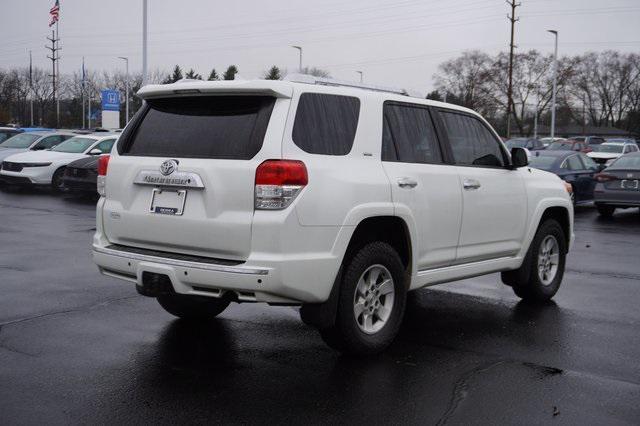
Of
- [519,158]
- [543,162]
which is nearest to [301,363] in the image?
[519,158]

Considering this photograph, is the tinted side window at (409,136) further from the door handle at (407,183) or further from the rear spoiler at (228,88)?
the rear spoiler at (228,88)

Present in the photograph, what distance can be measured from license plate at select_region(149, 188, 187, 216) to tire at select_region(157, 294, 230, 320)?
3.96 feet

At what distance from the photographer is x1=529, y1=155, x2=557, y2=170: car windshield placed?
18531mm

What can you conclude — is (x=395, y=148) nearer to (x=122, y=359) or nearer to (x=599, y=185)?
(x=122, y=359)

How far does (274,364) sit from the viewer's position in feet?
17.2

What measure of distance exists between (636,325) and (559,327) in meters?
0.71

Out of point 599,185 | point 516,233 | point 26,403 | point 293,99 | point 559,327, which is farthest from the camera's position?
point 599,185

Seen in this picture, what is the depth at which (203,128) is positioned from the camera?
204 inches

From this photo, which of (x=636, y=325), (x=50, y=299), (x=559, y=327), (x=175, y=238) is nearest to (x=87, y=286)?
(x=50, y=299)

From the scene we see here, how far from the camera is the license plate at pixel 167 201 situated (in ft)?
16.5

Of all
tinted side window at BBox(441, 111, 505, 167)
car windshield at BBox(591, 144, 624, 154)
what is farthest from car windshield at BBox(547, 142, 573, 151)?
tinted side window at BBox(441, 111, 505, 167)

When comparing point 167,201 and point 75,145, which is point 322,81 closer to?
point 167,201

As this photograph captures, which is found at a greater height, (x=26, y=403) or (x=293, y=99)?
(x=293, y=99)

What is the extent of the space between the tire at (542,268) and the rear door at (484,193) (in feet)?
1.20
